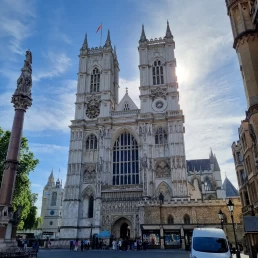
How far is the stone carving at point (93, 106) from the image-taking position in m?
44.0

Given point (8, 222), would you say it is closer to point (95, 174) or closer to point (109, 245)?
point (109, 245)

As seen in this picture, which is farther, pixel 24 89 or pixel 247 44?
pixel 24 89

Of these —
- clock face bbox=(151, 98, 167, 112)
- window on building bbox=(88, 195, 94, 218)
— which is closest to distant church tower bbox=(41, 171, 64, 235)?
window on building bbox=(88, 195, 94, 218)

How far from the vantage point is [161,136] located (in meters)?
39.9

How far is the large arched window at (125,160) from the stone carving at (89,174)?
325 centimetres

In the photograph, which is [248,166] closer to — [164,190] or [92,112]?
[164,190]

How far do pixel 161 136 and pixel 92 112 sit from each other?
1287 centimetres

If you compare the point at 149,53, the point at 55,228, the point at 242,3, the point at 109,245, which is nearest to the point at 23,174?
the point at 109,245

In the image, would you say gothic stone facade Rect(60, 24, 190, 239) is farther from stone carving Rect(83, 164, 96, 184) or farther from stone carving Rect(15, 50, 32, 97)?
stone carving Rect(15, 50, 32, 97)

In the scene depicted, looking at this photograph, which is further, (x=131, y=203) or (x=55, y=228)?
(x=55, y=228)

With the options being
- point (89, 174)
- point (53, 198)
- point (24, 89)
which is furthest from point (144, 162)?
point (53, 198)

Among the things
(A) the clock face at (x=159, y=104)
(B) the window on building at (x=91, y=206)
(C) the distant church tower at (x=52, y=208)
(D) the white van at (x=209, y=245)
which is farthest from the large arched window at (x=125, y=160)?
(C) the distant church tower at (x=52, y=208)

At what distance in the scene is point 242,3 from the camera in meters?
15.4

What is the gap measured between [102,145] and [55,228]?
142 ft
